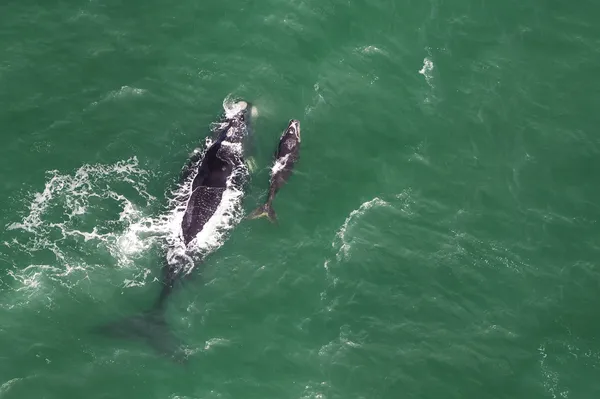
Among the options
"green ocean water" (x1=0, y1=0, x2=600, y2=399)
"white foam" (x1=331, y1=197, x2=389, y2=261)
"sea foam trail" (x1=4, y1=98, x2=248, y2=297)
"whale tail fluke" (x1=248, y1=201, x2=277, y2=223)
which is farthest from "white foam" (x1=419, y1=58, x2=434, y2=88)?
"sea foam trail" (x1=4, y1=98, x2=248, y2=297)

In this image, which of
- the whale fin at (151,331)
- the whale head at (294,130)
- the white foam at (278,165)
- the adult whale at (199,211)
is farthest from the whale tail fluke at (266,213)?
the whale fin at (151,331)

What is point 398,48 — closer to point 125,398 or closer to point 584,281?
point 584,281

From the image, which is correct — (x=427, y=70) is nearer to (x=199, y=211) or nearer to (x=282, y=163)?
(x=282, y=163)

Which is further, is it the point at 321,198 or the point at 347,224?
the point at 321,198

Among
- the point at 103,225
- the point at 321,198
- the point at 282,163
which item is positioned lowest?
the point at 103,225

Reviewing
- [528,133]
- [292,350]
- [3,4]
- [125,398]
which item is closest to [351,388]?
[292,350]

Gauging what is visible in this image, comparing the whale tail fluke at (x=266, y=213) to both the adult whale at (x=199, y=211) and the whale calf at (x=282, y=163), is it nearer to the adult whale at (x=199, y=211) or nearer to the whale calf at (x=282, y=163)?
the whale calf at (x=282, y=163)

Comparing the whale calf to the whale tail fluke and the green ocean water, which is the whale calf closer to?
the whale tail fluke

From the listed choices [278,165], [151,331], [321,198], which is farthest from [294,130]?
[151,331]
